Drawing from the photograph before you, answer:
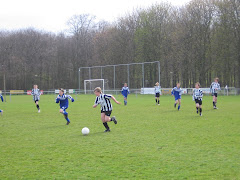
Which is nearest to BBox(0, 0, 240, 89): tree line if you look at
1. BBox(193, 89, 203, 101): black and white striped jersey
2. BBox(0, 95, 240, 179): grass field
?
BBox(193, 89, 203, 101): black and white striped jersey

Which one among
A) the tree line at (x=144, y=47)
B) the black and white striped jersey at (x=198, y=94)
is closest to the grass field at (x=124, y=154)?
the black and white striped jersey at (x=198, y=94)

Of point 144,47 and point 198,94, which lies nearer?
point 198,94

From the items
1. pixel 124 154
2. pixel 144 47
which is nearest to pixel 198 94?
pixel 124 154

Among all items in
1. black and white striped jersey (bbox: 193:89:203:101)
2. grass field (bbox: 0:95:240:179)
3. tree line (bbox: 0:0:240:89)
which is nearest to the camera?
grass field (bbox: 0:95:240:179)

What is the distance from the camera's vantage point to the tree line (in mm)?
41938

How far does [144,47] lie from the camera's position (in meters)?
48.9

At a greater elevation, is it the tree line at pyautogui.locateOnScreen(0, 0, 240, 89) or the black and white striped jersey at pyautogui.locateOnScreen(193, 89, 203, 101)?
the tree line at pyautogui.locateOnScreen(0, 0, 240, 89)

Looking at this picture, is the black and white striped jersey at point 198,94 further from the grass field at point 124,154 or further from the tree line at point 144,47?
the tree line at point 144,47

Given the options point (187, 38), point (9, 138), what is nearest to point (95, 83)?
point (187, 38)

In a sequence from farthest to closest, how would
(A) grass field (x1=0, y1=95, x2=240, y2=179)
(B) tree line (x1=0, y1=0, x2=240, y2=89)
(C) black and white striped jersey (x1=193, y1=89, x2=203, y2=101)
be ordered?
(B) tree line (x1=0, y1=0, x2=240, y2=89) → (C) black and white striped jersey (x1=193, y1=89, x2=203, y2=101) → (A) grass field (x1=0, y1=95, x2=240, y2=179)

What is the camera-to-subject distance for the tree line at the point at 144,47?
41938 mm

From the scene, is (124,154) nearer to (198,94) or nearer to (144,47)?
(198,94)

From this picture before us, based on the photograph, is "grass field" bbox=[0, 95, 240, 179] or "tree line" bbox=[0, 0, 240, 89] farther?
"tree line" bbox=[0, 0, 240, 89]

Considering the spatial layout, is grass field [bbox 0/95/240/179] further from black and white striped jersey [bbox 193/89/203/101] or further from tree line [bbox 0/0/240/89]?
tree line [bbox 0/0/240/89]
